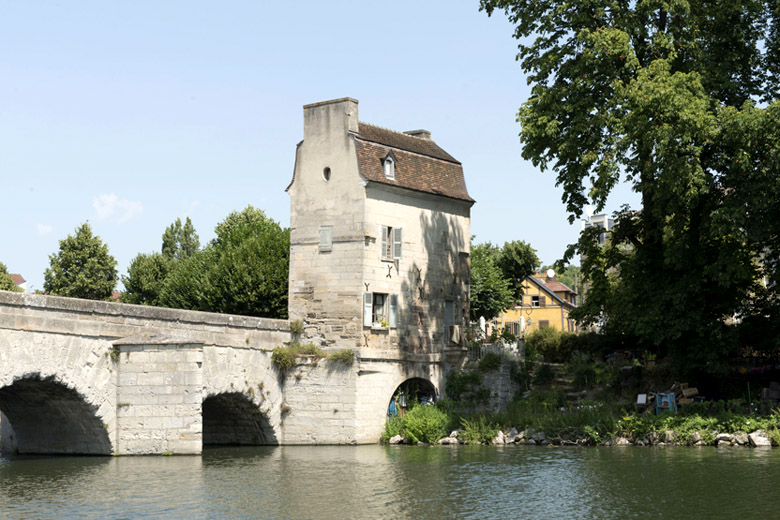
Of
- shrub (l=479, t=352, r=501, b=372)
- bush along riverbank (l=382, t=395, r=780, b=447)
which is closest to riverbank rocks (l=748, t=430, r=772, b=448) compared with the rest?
bush along riverbank (l=382, t=395, r=780, b=447)

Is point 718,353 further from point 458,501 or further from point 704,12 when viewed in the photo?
point 458,501

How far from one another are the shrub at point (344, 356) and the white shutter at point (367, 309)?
42.8 inches

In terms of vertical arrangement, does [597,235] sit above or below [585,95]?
below

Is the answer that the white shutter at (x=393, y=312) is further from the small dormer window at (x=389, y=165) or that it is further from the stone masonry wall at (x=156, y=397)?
the stone masonry wall at (x=156, y=397)

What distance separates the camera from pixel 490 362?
113ft

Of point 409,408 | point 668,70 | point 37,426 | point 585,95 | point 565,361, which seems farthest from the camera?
point 565,361

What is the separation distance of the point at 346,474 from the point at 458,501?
4.82 metres

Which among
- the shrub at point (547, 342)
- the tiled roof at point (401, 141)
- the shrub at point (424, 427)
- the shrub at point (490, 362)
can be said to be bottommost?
the shrub at point (424, 427)

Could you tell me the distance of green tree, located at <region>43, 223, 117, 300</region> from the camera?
184 ft

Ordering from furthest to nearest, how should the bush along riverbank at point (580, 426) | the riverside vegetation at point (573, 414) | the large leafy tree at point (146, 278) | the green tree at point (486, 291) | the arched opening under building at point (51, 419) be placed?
the large leafy tree at point (146, 278) → the green tree at point (486, 291) → the riverside vegetation at point (573, 414) → the bush along riverbank at point (580, 426) → the arched opening under building at point (51, 419)

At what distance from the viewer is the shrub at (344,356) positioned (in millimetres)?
31266

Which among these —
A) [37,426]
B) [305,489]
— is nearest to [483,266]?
[37,426]

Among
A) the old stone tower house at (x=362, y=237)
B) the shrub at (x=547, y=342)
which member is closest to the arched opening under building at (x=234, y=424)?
the old stone tower house at (x=362, y=237)

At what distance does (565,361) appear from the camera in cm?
3856
